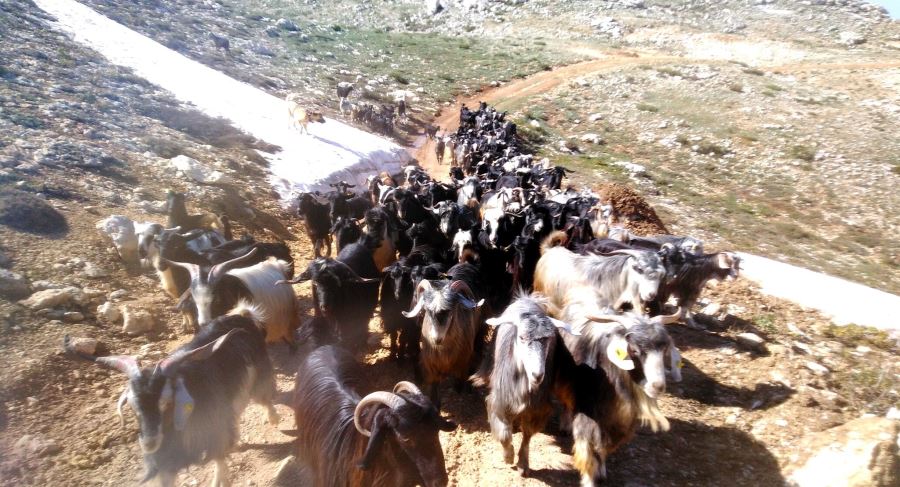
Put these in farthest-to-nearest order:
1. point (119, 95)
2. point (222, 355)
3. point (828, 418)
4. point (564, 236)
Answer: point (119, 95)
point (564, 236)
point (828, 418)
point (222, 355)

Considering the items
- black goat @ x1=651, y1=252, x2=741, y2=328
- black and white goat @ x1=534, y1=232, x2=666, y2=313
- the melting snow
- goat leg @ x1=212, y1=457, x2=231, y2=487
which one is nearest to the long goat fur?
goat leg @ x1=212, y1=457, x2=231, y2=487

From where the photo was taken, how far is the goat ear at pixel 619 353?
3984 mm

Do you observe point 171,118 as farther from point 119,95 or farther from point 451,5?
point 451,5

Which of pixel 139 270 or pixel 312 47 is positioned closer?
pixel 139 270

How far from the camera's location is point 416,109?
1201 inches

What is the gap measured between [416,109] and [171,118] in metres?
17.8

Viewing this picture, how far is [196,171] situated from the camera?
11852mm

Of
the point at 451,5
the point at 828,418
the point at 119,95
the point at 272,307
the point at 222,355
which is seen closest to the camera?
the point at 222,355

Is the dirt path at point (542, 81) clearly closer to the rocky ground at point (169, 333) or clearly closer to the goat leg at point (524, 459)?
the rocky ground at point (169, 333)

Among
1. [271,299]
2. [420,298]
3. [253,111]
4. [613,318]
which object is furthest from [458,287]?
[253,111]

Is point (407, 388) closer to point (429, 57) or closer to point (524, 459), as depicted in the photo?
point (524, 459)

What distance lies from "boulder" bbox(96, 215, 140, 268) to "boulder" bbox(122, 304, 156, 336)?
4.72 ft

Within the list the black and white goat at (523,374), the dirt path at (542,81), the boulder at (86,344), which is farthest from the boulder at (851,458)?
the dirt path at (542,81)

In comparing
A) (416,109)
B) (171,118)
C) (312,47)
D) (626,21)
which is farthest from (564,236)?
(626,21)
